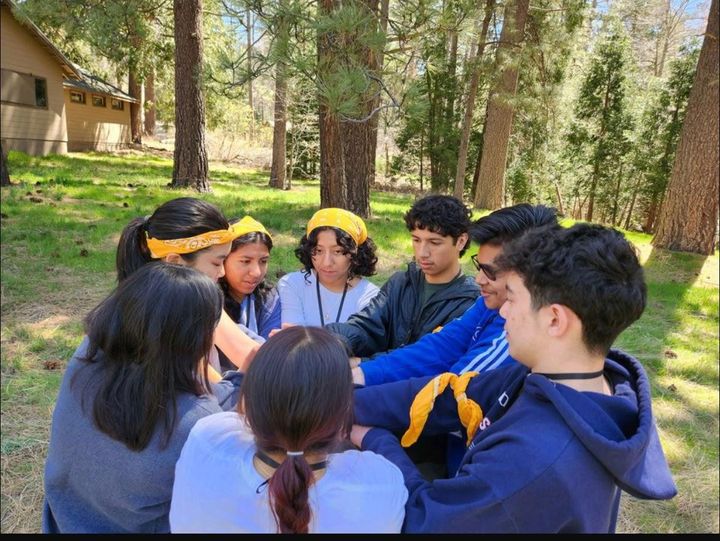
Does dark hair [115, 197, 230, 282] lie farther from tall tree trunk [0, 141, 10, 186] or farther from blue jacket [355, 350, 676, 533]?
tall tree trunk [0, 141, 10, 186]

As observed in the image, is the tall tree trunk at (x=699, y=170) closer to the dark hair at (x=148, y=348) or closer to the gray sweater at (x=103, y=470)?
the dark hair at (x=148, y=348)

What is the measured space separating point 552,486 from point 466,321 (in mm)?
931

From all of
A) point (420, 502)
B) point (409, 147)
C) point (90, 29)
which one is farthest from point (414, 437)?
point (409, 147)

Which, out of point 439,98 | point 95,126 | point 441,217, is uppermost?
point 439,98

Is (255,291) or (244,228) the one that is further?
(255,291)

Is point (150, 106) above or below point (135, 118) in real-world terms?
above

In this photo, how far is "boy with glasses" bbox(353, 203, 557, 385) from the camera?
1741 millimetres

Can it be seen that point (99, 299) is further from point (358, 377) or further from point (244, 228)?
point (358, 377)

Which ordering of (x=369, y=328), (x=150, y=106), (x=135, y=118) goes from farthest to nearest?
(x=150, y=106) → (x=135, y=118) → (x=369, y=328)

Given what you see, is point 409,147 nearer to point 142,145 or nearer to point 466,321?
point 142,145

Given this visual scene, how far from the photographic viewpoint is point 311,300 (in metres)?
2.72

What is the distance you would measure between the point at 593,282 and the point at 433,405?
1.88 feet

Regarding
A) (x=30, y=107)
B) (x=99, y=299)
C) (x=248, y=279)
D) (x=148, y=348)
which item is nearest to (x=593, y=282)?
(x=148, y=348)

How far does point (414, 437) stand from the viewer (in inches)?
57.8
